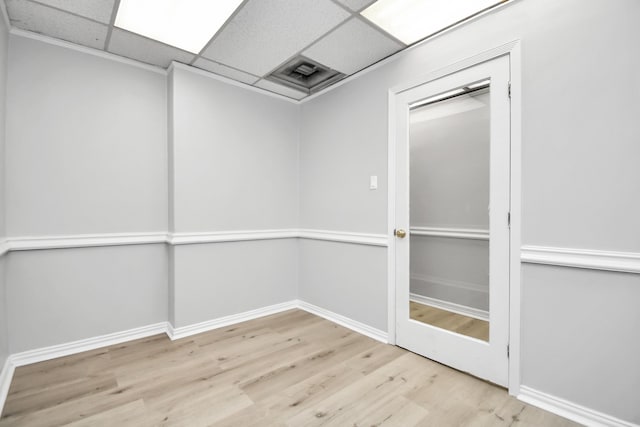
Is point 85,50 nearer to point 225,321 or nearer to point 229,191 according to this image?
point 229,191

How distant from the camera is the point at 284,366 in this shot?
216 centimetres

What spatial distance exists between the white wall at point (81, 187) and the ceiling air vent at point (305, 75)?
3.63ft

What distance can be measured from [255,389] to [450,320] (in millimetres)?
1489

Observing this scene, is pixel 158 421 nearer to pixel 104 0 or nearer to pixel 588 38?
pixel 104 0

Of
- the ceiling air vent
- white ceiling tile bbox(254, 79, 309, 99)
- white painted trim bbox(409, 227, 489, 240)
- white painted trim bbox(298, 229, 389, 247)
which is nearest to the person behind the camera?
white painted trim bbox(409, 227, 489, 240)

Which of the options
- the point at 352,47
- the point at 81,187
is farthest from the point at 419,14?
the point at 81,187

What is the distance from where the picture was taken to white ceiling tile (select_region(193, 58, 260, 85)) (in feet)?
8.66

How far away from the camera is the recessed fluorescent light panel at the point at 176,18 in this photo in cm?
194

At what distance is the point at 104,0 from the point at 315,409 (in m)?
2.77

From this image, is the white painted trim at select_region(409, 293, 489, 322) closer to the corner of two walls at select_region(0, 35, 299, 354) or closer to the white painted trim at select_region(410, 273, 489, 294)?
the white painted trim at select_region(410, 273, 489, 294)

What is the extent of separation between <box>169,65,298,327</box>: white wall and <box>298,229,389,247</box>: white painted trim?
0.25 meters

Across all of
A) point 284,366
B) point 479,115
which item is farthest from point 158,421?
point 479,115

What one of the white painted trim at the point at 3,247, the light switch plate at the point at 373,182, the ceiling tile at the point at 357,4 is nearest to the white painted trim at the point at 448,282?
the light switch plate at the point at 373,182

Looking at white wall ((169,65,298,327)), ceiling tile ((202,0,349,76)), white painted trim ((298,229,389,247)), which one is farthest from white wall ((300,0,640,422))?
white wall ((169,65,298,327))
